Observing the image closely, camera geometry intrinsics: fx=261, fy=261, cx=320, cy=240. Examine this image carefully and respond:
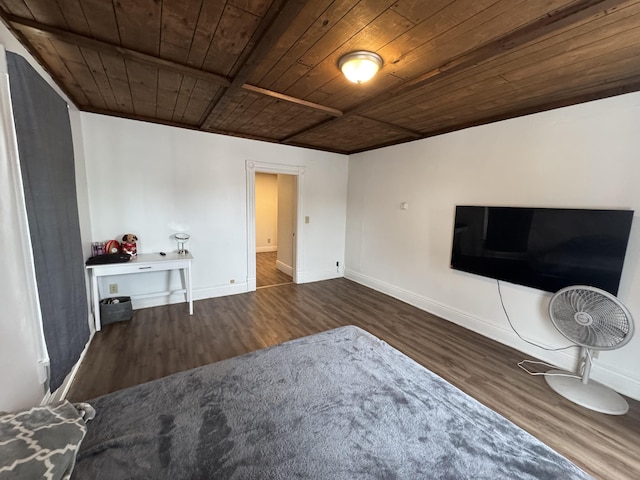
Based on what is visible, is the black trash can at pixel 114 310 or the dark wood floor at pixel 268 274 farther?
the dark wood floor at pixel 268 274

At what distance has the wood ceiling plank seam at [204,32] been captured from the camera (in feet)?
4.66

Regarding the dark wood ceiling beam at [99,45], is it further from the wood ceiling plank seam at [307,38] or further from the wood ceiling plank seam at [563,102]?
the wood ceiling plank seam at [563,102]

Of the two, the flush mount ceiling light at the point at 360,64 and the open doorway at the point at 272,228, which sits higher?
the flush mount ceiling light at the point at 360,64

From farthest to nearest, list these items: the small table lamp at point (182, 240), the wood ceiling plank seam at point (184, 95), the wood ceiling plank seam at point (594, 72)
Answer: the small table lamp at point (182, 240), the wood ceiling plank seam at point (184, 95), the wood ceiling plank seam at point (594, 72)

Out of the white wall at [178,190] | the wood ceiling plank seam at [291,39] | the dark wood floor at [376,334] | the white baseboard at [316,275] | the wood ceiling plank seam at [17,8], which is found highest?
the wood ceiling plank seam at [291,39]

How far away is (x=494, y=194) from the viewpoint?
296cm

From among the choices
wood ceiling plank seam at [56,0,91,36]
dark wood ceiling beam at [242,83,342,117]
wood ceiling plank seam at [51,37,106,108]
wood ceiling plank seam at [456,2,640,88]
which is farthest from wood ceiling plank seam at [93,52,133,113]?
wood ceiling plank seam at [456,2,640,88]

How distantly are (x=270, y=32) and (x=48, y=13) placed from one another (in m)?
1.24

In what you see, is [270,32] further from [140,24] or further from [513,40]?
[513,40]

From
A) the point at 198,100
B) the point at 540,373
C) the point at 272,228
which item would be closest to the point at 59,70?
the point at 198,100

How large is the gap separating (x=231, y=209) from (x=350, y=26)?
311 cm

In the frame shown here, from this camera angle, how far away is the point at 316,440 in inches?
43.2

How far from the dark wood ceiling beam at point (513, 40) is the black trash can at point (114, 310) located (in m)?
3.73

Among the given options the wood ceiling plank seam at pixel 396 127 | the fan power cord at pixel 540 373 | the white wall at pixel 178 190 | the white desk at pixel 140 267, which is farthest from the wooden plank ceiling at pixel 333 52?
the fan power cord at pixel 540 373
